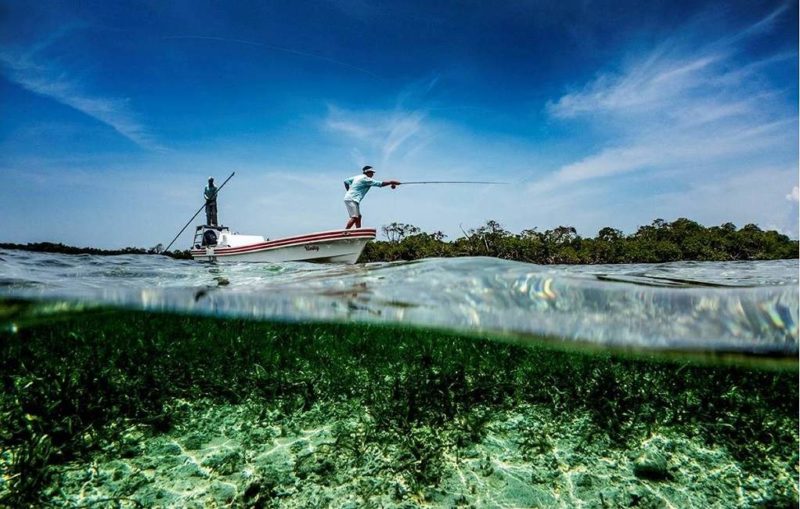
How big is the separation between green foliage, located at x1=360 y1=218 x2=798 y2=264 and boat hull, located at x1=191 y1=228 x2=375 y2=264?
41.1 ft

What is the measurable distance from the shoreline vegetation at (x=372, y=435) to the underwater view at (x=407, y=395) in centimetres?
3

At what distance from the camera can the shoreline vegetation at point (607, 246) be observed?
2988cm

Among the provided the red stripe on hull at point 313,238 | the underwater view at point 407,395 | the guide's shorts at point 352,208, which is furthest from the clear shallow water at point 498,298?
the guide's shorts at point 352,208

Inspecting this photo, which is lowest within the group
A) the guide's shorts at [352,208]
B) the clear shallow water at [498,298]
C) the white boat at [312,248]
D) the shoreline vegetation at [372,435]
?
the shoreline vegetation at [372,435]

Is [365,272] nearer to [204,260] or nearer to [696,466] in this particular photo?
[696,466]

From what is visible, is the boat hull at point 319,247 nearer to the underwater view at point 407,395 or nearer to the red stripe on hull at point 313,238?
the red stripe on hull at point 313,238

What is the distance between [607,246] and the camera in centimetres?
3359

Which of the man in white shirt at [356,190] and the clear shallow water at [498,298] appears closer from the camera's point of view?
the clear shallow water at [498,298]

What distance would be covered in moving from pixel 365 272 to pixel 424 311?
172cm

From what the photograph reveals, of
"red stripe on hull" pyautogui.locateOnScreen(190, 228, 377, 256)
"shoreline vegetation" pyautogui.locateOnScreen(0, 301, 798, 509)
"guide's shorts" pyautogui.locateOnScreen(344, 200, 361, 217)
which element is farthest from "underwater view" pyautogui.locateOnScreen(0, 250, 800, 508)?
"guide's shorts" pyautogui.locateOnScreen(344, 200, 361, 217)

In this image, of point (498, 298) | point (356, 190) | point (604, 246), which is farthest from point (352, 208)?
point (604, 246)

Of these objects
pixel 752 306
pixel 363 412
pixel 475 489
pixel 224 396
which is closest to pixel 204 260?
pixel 224 396

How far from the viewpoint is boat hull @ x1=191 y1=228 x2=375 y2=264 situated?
16188 mm

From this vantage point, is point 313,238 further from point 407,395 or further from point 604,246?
point 604,246
